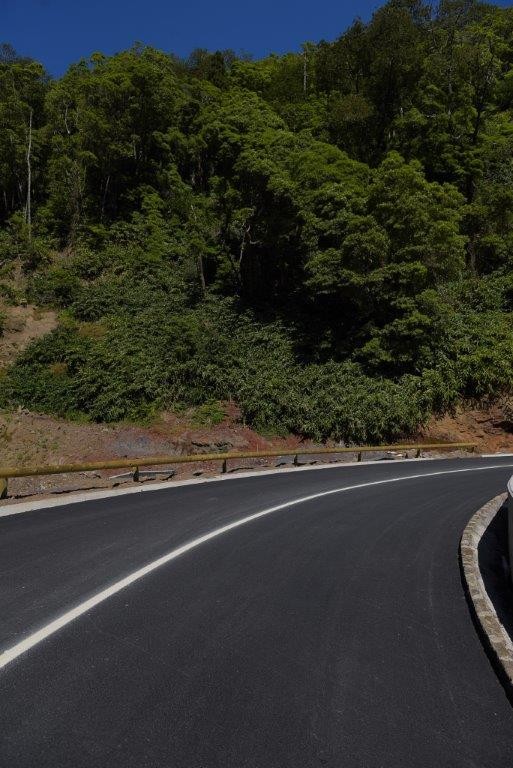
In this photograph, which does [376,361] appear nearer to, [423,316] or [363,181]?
[423,316]

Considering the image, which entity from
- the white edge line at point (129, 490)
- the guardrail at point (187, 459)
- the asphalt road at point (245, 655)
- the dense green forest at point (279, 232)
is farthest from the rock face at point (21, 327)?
the asphalt road at point (245, 655)

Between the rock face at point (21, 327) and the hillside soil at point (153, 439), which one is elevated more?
the rock face at point (21, 327)

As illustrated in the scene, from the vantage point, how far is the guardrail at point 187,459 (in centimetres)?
991

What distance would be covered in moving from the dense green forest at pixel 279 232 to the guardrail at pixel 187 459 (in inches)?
62.4

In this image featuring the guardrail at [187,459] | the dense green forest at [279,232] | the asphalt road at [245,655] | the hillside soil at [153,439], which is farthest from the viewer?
the dense green forest at [279,232]

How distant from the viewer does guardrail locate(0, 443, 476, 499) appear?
9907 millimetres

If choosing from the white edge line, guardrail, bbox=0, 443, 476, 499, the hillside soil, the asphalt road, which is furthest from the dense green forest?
the asphalt road

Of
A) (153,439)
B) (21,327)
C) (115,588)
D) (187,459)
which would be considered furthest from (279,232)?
(115,588)

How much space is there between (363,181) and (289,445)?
1683 centimetres

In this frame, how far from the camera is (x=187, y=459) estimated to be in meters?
14.2

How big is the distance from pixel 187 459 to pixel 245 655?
10.7m

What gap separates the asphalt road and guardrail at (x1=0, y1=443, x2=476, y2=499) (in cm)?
278

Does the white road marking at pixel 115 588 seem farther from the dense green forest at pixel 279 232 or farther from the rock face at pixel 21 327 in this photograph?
the rock face at pixel 21 327

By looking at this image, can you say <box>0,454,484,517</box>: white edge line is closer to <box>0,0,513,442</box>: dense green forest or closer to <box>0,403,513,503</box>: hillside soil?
<box>0,403,513,503</box>: hillside soil
